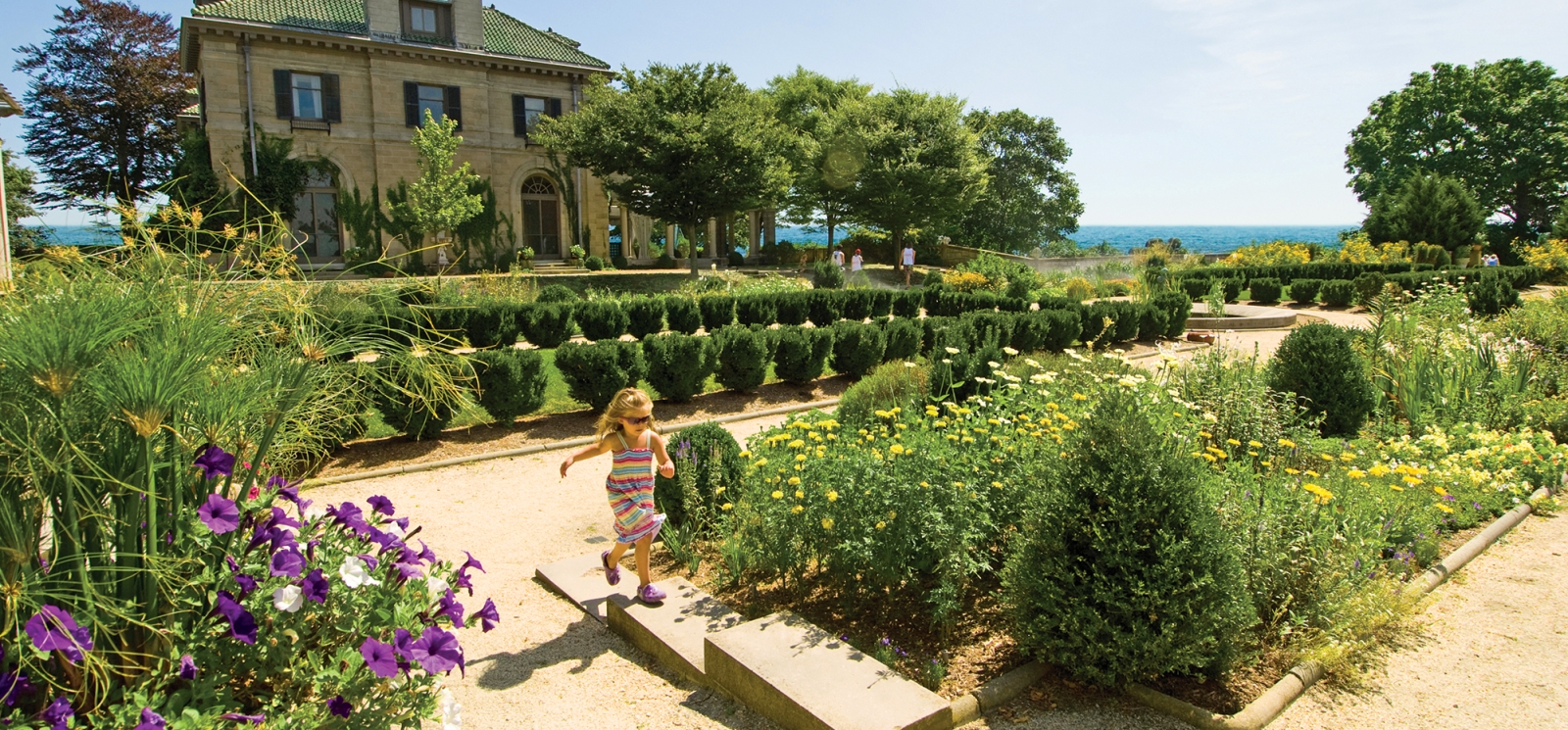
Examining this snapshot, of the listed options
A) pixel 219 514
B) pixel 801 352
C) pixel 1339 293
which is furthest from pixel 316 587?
pixel 1339 293

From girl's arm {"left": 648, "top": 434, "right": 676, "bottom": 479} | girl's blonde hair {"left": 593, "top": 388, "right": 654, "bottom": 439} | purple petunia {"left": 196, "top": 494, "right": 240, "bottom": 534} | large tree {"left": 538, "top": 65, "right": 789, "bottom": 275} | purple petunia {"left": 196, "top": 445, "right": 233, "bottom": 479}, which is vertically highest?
large tree {"left": 538, "top": 65, "right": 789, "bottom": 275}

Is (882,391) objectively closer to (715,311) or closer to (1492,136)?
(715,311)

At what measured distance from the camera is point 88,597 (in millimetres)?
2055

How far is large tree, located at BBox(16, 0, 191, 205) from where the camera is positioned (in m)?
33.3

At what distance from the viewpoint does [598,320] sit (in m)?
13.7

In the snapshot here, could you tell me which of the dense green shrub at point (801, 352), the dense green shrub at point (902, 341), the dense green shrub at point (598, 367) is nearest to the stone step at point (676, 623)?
the dense green shrub at point (598, 367)

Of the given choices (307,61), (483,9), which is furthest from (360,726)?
(483,9)

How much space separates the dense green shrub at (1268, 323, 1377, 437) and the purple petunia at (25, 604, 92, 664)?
8990 millimetres

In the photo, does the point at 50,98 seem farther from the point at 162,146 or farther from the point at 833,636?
the point at 833,636

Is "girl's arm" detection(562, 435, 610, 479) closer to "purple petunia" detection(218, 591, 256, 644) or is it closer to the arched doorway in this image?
"purple petunia" detection(218, 591, 256, 644)

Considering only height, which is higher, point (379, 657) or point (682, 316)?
point (682, 316)

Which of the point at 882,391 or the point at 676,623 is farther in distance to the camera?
the point at 882,391

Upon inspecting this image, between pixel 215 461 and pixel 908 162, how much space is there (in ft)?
112

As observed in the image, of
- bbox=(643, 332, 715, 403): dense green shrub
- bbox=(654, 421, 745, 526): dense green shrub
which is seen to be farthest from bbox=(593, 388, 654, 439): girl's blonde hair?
bbox=(643, 332, 715, 403): dense green shrub
